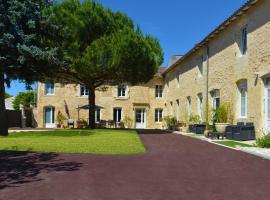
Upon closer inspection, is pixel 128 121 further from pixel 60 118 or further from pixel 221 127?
pixel 221 127

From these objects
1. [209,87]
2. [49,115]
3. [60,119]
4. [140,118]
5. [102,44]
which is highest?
[102,44]

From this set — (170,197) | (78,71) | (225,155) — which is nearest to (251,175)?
(170,197)

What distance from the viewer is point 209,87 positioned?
78.5 ft

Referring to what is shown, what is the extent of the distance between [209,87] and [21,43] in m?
10.8

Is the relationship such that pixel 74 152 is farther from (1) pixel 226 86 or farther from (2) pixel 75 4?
(2) pixel 75 4

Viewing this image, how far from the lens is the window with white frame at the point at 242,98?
1881cm

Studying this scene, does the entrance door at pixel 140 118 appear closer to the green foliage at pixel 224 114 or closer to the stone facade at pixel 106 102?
the stone facade at pixel 106 102

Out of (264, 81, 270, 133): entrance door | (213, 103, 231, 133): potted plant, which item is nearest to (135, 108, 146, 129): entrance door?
(213, 103, 231, 133): potted plant

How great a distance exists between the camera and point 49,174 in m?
7.95

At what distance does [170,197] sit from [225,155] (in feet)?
19.2

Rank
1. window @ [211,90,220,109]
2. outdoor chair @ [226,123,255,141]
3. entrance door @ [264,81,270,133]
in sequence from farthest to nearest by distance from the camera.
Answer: window @ [211,90,220,109]
outdoor chair @ [226,123,255,141]
entrance door @ [264,81,270,133]

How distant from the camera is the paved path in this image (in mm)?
6160

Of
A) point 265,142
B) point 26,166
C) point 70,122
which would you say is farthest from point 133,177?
point 70,122

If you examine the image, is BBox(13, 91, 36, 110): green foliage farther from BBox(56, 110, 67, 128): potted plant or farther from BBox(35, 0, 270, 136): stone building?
BBox(56, 110, 67, 128): potted plant
